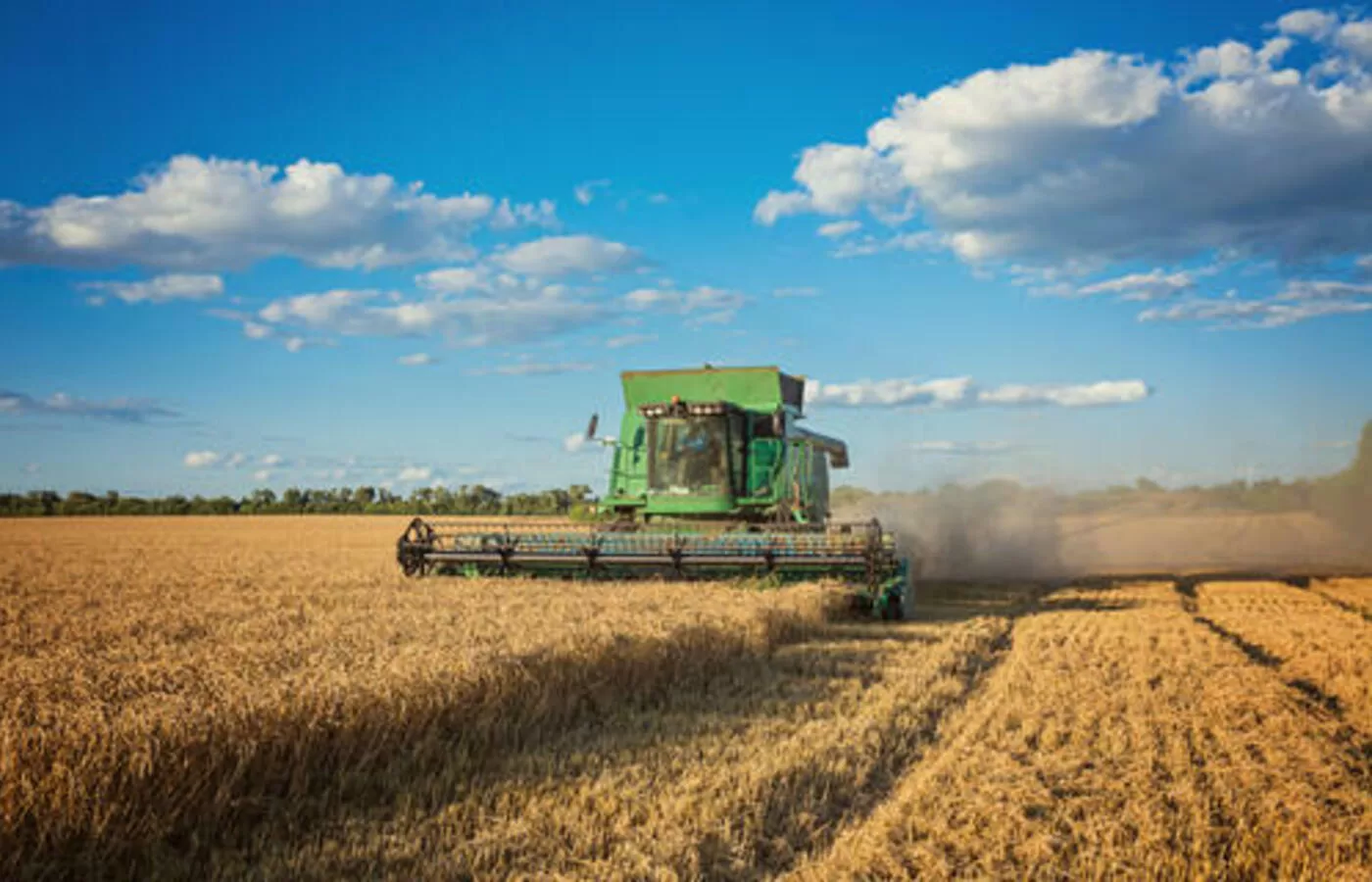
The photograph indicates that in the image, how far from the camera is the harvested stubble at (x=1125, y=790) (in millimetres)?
3949

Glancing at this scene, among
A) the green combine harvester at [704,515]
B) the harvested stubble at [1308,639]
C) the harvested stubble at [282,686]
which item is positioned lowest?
the harvested stubble at [1308,639]

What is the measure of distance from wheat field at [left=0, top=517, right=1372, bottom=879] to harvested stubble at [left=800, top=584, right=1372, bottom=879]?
0.02m

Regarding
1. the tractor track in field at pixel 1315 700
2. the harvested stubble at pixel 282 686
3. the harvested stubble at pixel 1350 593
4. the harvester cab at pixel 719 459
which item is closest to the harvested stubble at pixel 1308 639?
the tractor track in field at pixel 1315 700

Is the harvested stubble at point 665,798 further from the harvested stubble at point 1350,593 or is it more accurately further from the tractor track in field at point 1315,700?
the harvested stubble at point 1350,593

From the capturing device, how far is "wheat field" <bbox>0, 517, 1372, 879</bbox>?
3.83 meters

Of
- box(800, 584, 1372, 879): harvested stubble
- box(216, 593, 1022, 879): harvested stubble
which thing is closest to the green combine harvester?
box(800, 584, 1372, 879): harvested stubble

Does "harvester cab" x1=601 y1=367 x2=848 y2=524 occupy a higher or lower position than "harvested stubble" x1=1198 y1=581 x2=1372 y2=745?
higher

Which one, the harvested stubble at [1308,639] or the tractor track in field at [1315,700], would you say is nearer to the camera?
the tractor track in field at [1315,700]

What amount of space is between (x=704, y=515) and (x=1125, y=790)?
8978 millimetres

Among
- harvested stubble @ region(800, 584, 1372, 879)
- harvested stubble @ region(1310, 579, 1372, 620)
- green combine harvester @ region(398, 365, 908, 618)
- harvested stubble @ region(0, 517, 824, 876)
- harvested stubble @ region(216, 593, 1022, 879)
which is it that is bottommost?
harvested stubble @ region(1310, 579, 1372, 620)

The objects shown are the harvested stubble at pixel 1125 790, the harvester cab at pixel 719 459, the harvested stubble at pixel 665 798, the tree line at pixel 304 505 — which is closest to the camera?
the harvested stubble at pixel 665 798

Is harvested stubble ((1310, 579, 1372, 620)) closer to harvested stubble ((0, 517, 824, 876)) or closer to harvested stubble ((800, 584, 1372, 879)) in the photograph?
harvested stubble ((800, 584, 1372, 879))

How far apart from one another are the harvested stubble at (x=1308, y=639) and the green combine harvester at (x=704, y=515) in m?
3.69

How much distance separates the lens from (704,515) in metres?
13.6
